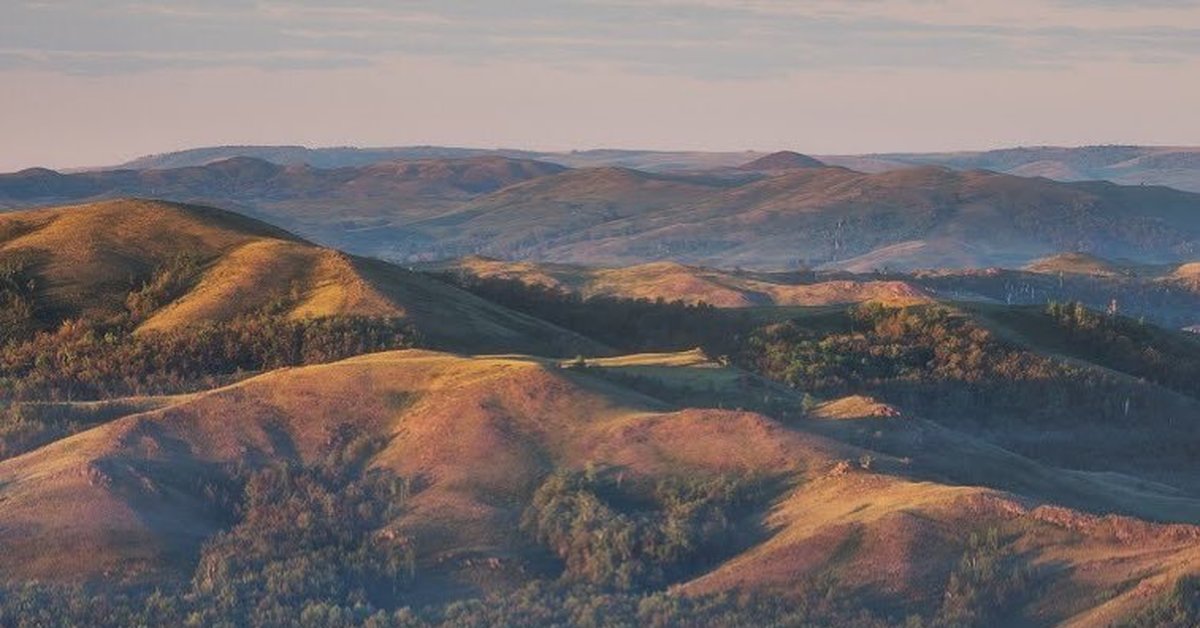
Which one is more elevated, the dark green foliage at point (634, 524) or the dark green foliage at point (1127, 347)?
the dark green foliage at point (634, 524)

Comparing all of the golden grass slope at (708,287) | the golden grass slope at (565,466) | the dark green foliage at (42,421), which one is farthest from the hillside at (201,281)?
the golden grass slope at (708,287)

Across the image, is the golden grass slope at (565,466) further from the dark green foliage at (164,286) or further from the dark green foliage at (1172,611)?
the dark green foliage at (164,286)

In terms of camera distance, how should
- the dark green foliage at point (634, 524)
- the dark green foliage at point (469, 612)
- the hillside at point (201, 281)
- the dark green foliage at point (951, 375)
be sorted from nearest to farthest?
the dark green foliage at point (469, 612) < the dark green foliage at point (634, 524) < the hillside at point (201, 281) < the dark green foliage at point (951, 375)

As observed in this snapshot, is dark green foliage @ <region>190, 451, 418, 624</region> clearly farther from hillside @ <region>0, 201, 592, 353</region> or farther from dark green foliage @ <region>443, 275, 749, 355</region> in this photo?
dark green foliage @ <region>443, 275, 749, 355</region>

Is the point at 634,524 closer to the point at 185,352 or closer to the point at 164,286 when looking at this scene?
the point at 185,352

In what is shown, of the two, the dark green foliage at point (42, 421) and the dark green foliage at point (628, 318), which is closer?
the dark green foliage at point (42, 421)

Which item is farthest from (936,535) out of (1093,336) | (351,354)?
(1093,336)

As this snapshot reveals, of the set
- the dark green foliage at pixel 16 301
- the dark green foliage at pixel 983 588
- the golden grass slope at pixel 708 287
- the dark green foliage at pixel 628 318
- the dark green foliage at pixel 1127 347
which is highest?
the dark green foliage at pixel 16 301
